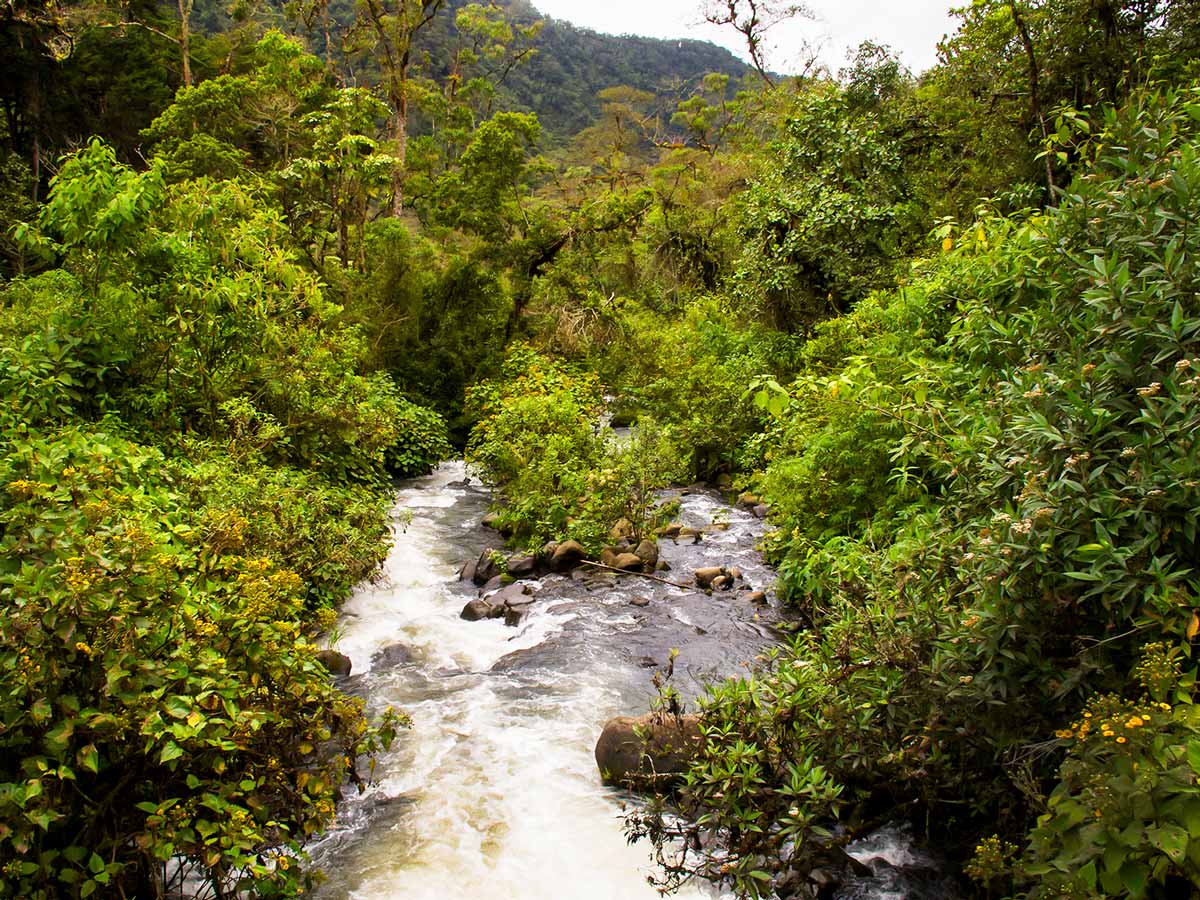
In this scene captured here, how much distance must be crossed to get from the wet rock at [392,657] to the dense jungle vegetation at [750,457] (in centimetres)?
94

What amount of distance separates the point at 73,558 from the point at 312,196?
1341 cm

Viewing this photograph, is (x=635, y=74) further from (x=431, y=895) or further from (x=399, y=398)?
(x=431, y=895)

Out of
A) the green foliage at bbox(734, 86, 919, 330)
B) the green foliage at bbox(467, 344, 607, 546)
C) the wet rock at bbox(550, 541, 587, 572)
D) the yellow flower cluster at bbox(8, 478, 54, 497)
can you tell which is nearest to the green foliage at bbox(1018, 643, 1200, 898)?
the yellow flower cluster at bbox(8, 478, 54, 497)

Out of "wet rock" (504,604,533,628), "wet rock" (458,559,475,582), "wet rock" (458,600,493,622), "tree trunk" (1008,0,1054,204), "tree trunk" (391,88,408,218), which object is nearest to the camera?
"wet rock" (504,604,533,628)

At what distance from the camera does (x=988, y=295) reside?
5.14 m

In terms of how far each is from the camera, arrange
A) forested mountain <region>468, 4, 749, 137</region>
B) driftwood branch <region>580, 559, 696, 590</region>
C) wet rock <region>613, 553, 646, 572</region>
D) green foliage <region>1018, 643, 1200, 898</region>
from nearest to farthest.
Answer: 1. green foliage <region>1018, 643, 1200, 898</region>
2. driftwood branch <region>580, 559, 696, 590</region>
3. wet rock <region>613, 553, 646, 572</region>
4. forested mountain <region>468, 4, 749, 137</region>

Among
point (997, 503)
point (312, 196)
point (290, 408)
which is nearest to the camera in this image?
point (997, 503)

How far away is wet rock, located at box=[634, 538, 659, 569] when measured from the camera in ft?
30.5

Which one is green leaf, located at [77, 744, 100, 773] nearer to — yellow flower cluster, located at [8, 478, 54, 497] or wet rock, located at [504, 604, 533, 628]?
yellow flower cluster, located at [8, 478, 54, 497]

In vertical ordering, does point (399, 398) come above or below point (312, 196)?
below

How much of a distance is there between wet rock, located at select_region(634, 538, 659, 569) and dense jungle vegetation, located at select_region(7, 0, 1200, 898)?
2.05 feet

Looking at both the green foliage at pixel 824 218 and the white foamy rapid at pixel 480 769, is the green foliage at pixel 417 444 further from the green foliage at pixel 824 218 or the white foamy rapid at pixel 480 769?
the green foliage at pixel 824 218

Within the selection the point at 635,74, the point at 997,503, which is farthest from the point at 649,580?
the point at 635,74

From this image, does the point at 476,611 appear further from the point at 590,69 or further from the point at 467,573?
the point at 590,69
